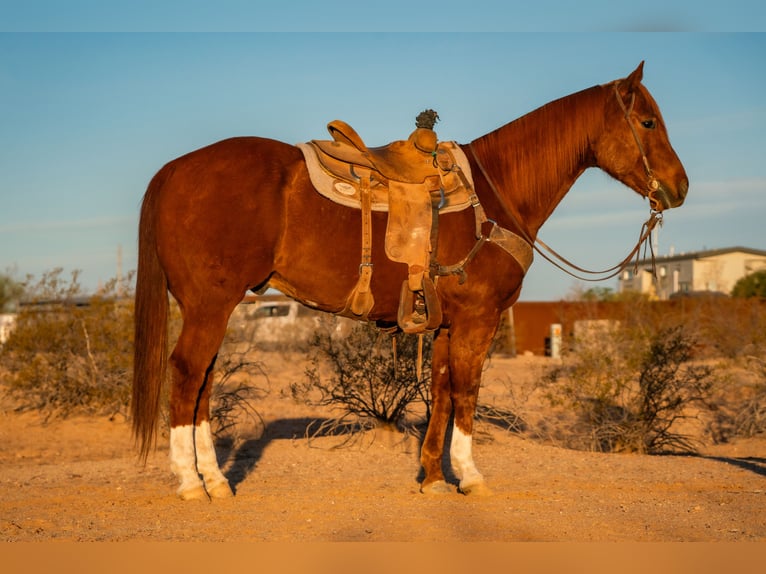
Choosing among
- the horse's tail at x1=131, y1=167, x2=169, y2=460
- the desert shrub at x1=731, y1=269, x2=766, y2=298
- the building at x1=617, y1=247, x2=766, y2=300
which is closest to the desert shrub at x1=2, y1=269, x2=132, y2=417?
the horse's tail at x1=131, y1=167, x2=169, y2=460

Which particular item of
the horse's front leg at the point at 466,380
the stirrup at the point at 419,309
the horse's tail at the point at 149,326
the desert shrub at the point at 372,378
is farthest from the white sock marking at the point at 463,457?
the desert shrub at the point at 372,378

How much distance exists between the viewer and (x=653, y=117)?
606cm

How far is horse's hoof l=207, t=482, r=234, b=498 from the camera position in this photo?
5.71 m

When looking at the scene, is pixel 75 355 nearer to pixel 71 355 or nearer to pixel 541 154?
pixel 71 355

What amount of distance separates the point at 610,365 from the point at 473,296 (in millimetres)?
5228

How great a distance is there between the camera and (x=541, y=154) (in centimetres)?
622

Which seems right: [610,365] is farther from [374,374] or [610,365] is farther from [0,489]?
[0,489]

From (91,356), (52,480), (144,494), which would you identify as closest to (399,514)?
(144,494)

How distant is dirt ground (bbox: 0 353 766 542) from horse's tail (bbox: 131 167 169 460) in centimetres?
61

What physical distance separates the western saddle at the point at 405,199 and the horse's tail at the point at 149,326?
1171 mm

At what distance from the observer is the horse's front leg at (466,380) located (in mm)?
5863

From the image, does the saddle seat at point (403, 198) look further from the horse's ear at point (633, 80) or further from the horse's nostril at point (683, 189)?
the horse's nostril at point (683, 189)

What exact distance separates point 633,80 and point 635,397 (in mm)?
5175

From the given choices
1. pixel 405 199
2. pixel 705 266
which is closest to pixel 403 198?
pixel 405 199
